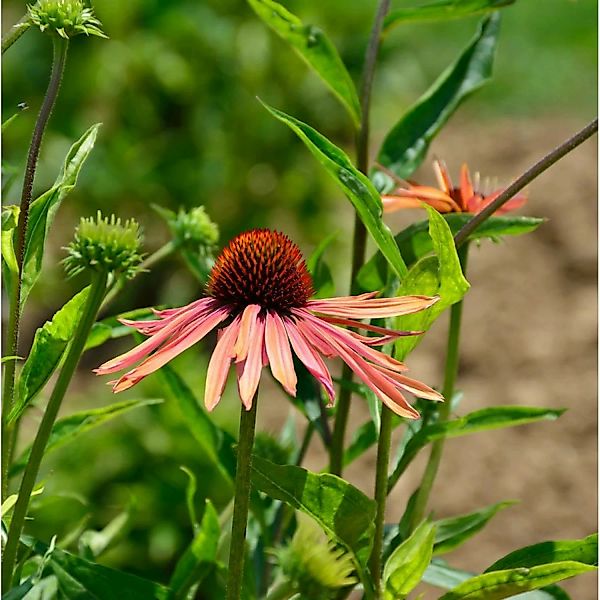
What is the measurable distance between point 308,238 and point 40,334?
1.89m

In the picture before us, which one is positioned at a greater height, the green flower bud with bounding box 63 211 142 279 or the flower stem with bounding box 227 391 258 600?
the green flower bud with bounding box 63 211 142 279

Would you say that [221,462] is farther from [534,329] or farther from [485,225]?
[534,329]

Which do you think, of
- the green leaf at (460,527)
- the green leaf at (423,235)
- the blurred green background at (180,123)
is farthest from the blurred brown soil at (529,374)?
the green leaf at (423,235)

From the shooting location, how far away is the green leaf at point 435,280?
51cm

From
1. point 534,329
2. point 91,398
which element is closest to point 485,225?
point 91,398

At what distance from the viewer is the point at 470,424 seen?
0.66m

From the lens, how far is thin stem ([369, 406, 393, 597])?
0.56m

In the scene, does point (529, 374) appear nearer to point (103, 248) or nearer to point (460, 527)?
point (460, 527)

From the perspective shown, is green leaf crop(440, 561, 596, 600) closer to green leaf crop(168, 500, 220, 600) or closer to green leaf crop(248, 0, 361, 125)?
green leaf crop(168, 500, 220, 600)

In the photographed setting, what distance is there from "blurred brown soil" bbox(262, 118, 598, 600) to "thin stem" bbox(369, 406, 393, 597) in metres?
0.98

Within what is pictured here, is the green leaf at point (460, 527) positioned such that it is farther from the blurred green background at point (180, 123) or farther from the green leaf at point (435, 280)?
the blurred green background at point (180, 123)

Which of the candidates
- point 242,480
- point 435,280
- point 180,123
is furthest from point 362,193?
point 180,123

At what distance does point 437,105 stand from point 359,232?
0.43 feet

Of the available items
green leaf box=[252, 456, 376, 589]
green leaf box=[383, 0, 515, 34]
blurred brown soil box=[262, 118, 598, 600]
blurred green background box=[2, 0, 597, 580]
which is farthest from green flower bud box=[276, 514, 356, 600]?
blurred green background box=[2, 0, 597, 580]
